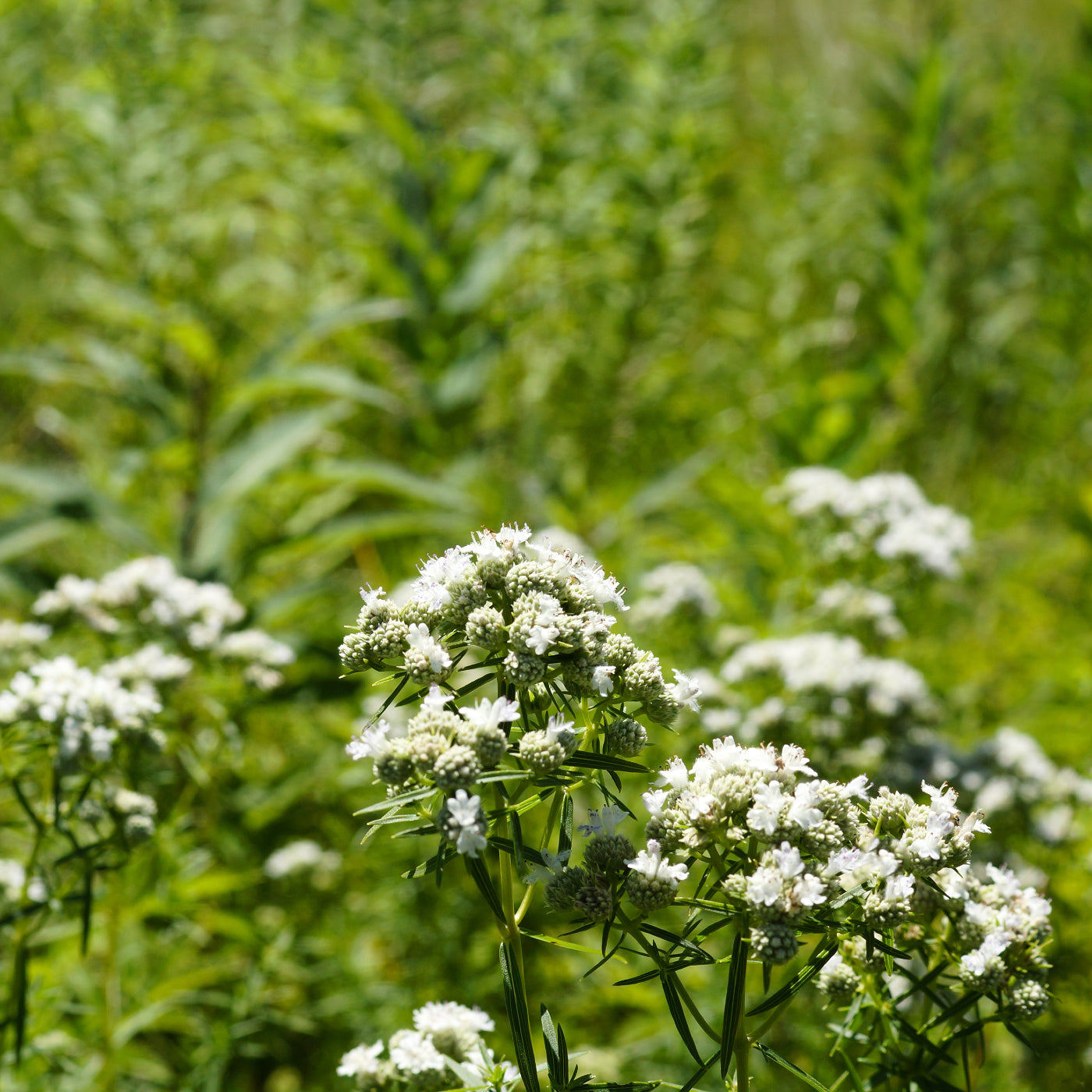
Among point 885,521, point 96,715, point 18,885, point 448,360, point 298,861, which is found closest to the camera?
point 96,715

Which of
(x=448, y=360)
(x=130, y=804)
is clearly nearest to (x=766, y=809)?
(x=130, y=804)

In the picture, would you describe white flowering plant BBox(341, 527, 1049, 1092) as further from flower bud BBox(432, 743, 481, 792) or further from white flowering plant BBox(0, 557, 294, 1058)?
white flowering plant BBox(0, 557, 294, 1058)

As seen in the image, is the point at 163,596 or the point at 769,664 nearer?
the point at 163,596

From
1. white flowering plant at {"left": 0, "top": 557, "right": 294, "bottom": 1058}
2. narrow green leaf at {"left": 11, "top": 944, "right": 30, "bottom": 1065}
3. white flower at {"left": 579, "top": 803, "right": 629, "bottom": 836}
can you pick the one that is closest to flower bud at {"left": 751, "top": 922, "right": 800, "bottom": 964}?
white flower at {"left": 579, "top": 803, "right": 629, "bottom": 836}

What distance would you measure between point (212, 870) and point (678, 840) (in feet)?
6.57

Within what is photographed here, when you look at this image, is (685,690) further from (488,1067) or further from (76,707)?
(76,707)

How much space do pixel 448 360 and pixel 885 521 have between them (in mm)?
2110

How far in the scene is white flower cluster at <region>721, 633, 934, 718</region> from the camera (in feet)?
8.38

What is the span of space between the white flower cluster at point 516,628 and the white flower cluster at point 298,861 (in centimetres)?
149

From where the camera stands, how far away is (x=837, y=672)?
2.57 m

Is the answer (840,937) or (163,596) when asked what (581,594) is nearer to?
(840,937)

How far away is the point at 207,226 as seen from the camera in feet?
13.9

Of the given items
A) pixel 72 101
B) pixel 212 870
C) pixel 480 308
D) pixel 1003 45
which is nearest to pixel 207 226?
pixel 72 101

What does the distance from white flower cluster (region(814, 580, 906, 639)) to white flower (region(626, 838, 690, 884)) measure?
5.67ft
